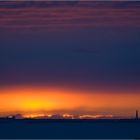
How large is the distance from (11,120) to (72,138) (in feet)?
16.5

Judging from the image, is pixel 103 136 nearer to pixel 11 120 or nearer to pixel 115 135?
pixel 115 135

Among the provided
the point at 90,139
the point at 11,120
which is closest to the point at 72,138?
the point at 90,139

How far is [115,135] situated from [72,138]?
155cm

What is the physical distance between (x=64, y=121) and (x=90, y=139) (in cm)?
465

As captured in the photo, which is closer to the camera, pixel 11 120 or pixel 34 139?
pixel 34 139

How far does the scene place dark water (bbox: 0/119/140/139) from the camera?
6353cm

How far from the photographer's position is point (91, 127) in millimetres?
66625

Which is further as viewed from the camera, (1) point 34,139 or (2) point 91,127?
(2) point 91,127

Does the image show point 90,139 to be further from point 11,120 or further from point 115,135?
point 11,120

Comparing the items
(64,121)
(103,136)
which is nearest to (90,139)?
(103,136)

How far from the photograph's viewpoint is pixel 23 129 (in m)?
65.1

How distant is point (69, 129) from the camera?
65.7 metres

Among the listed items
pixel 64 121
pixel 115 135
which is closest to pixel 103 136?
pixel 115 135

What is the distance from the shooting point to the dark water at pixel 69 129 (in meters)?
63.5
